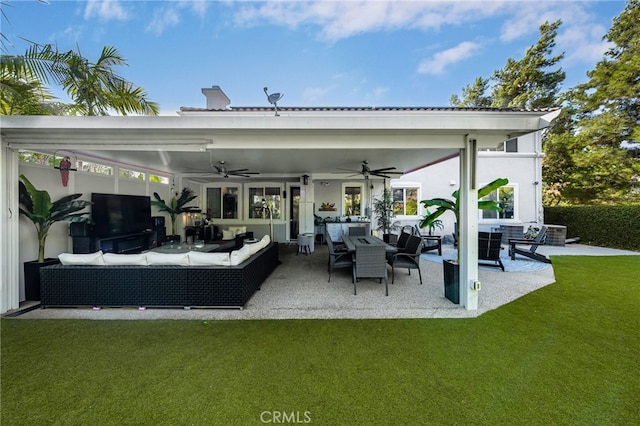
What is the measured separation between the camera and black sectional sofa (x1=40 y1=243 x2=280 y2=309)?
4.12 m

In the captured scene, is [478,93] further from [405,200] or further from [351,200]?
[351,200]

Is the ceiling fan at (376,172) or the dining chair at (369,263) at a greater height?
the ceiling fan at (376,172)

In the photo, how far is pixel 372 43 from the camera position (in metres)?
11.3

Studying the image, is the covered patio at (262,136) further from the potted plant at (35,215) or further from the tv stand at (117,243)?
the tv stand at (117,243)

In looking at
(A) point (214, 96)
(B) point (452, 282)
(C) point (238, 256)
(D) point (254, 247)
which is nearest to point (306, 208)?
(D) point (254, 247)

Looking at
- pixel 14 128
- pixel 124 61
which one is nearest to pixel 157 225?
pixel 124 61

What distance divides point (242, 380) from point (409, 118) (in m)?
3.98

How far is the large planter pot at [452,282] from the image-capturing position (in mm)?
4426

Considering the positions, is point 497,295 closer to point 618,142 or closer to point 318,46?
point 318,46

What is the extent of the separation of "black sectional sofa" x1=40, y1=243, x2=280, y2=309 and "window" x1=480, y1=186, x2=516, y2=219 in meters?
12.0

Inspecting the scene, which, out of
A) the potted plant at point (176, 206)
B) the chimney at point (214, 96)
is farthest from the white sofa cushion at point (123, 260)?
the chimney at point (214, 96)

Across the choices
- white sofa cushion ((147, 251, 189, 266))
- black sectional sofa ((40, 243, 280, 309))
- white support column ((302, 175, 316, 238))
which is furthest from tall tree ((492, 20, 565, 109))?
white sofa cushion ((147, 251, 189, 266))

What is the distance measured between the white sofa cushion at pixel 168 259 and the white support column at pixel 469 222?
4.61 meters

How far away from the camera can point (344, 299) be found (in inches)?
185
